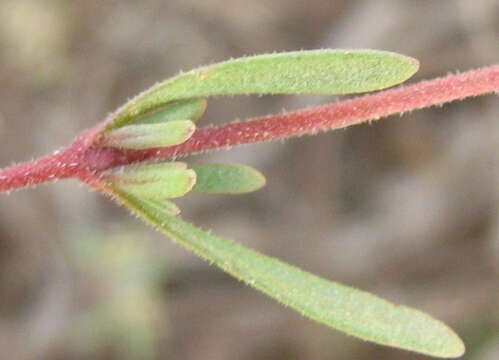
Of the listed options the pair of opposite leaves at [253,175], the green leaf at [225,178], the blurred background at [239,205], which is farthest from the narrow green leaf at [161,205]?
the blurred background at [239,205]

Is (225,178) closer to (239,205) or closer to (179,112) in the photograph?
(179,112)

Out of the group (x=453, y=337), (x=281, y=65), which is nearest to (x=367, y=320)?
(x=453, y=337)

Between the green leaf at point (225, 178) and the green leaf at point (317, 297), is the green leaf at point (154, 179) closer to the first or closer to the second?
the green leaf at point (317, 297)

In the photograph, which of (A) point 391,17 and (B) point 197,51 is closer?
(A) point 391,17

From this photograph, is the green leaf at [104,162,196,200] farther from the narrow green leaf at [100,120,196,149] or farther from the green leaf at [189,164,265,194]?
the green leaf at [189,164,265,194]

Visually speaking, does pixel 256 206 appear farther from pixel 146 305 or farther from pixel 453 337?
pixel 453 337

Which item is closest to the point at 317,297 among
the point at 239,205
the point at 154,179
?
the point at 154,179
